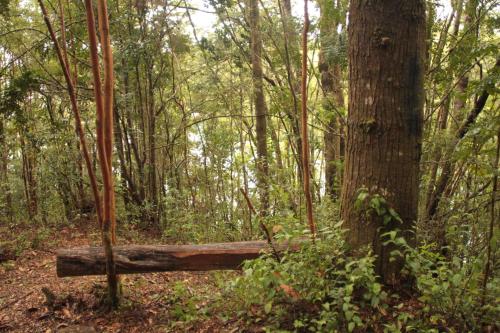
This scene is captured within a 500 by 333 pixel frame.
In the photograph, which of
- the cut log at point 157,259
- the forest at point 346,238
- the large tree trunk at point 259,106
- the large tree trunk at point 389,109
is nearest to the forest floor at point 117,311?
the forest at point 346,238

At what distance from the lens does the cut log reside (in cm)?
411

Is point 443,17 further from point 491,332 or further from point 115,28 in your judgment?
point 115,28

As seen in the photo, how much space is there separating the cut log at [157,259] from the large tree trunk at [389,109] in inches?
54.6

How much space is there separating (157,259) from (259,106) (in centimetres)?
502

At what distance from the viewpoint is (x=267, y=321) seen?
3229 millimetres

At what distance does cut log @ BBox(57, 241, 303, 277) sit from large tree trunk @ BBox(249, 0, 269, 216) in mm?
3191

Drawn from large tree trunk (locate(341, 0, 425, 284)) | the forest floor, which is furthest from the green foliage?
the forest floor

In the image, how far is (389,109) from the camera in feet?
10.3

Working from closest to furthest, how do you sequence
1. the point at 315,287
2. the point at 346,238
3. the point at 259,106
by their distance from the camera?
the point at 315,287
the point at 346,238
the point at 259,106

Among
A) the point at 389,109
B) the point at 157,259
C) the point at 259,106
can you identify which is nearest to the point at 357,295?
the point at 389,109

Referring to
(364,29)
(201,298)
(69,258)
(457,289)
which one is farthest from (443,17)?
(69,258)

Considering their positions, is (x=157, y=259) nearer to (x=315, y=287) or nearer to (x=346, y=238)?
(x=315, y=287)

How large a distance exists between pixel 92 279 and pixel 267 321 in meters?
2.78

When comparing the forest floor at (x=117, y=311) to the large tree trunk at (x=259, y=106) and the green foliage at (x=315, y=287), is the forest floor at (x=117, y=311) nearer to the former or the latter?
the green foliage at (x=315, y=287)
